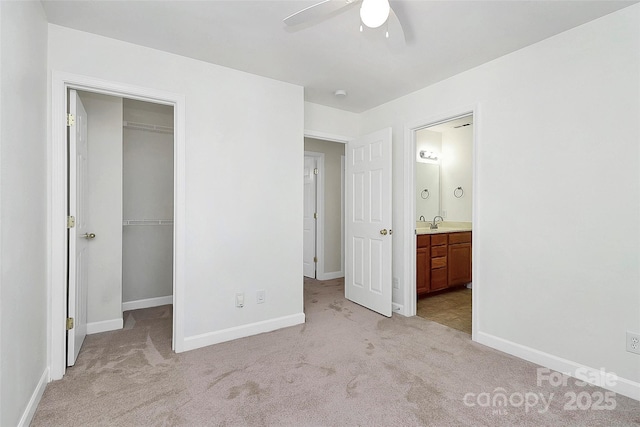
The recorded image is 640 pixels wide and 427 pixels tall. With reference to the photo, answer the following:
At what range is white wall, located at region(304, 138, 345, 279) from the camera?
503 cm

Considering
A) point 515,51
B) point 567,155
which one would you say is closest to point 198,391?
point 567,155

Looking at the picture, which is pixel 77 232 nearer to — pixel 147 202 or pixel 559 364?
pixel 147 202

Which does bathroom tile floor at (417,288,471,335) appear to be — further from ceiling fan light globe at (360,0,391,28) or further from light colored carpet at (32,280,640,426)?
ceiling fan light globe at (360,0,391,28)

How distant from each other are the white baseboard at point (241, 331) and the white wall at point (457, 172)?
122 inches

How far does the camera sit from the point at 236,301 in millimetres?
2783

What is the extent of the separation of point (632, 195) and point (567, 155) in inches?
17.2

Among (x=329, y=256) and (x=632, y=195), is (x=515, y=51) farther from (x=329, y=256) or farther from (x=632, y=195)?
(x=329, y=256)

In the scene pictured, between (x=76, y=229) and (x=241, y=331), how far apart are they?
152 cm

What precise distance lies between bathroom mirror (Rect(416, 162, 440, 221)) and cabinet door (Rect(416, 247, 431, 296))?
1125 millimetres

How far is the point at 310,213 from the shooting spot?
5105 mm

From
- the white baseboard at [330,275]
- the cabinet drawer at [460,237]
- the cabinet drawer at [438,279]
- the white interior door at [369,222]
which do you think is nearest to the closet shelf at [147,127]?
the white interior door at [369,222]

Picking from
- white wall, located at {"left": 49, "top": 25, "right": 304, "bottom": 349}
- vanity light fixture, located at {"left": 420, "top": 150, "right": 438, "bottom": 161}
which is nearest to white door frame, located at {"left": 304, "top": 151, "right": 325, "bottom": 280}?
vanity light fixture, located at {"left": 420, "top": 150, "right": 438, "bottom": 161}

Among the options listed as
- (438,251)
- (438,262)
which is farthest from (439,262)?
(438,251)

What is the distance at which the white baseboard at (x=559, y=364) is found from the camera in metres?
1.89
